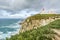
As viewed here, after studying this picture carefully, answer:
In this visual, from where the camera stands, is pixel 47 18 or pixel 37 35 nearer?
pixel 37 35

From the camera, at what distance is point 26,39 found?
13.9 metres

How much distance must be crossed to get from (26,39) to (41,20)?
91.3ft

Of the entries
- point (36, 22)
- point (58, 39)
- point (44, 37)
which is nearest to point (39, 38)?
point (44, 37)

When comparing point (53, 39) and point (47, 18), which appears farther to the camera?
point (47, 18)

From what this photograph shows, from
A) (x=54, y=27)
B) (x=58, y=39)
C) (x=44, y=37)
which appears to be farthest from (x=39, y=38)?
(x=54, y=27)

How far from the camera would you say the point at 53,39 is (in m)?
13.8

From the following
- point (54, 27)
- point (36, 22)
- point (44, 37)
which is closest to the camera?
point (44, 37)

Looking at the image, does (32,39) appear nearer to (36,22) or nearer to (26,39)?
(26,39)

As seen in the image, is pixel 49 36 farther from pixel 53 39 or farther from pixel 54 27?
pixel 54 27

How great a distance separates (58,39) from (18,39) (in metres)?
2.43

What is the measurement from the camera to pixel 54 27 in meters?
15.7

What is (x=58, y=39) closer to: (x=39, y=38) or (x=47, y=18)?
(x=39, y=38)

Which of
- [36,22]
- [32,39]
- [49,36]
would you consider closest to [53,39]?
[49,36]

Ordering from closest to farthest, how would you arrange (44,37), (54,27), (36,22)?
1. (44,37)
2. (54,27)
3. (36,22)
